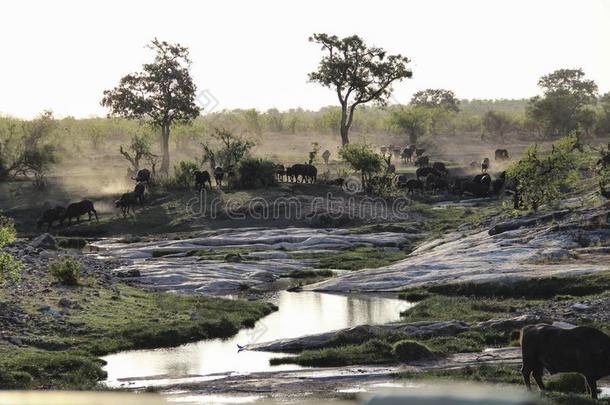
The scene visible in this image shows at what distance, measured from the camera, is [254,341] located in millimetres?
27516

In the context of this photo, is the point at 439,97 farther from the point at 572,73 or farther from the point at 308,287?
the point at 308,287

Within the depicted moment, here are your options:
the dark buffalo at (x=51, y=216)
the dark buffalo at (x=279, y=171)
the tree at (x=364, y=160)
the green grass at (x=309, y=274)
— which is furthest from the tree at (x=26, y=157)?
the green grass at (x=309, y=274)

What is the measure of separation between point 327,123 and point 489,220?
88.3m

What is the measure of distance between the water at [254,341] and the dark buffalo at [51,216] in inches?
1115

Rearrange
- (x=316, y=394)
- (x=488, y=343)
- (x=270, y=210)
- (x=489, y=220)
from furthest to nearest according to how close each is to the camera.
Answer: (x=270, y=210) < (x=489, y=220) < (x=488, y=343) < (x=316, y=394)

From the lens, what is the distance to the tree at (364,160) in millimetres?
72500

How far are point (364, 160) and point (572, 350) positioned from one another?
56154 mm

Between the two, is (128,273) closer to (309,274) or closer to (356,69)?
(309,274)

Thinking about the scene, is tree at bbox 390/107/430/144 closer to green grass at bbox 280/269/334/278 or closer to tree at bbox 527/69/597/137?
tree at bbox 527/69/597/137

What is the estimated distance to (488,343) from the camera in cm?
2483

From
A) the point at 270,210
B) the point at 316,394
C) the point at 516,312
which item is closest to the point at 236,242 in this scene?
the point at 270,210

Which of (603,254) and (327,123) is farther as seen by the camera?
(327,123)

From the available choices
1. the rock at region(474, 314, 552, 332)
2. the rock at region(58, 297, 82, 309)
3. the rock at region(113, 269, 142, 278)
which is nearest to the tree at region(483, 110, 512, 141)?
the rock at region(113, 269, 142, 278)

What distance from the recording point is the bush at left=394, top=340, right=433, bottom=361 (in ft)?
75.2
